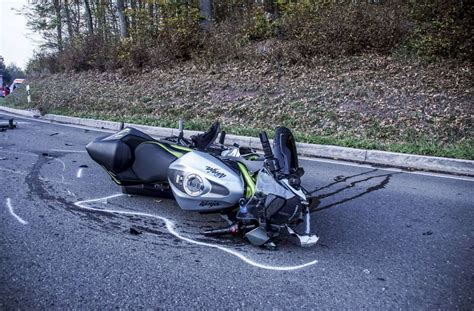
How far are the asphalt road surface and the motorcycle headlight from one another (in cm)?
42

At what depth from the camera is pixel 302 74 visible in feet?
40.1

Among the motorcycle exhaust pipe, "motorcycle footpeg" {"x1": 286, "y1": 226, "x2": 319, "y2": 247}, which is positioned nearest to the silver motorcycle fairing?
the motorcycle exhaust pipe

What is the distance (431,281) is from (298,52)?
435 inches

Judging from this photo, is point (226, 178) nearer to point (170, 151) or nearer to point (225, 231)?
point (225, 231)

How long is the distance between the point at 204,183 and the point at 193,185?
0.12 meters

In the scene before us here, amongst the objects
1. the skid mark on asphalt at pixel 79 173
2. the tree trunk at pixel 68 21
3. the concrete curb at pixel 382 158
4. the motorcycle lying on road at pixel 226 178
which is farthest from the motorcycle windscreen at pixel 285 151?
the tree trunk at pixel 68 21

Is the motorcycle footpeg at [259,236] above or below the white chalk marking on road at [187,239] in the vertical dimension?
above

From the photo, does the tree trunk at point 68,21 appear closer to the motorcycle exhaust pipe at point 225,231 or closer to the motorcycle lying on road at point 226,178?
the motorcycle lying on road at point 226,178

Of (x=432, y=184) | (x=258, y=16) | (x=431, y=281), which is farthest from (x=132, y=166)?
(x=258, y=16)

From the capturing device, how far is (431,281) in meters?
2.91

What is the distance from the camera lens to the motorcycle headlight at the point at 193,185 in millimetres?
3461

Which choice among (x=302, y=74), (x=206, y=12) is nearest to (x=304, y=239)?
(x=302, y=74)

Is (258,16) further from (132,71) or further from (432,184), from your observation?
(432,184)

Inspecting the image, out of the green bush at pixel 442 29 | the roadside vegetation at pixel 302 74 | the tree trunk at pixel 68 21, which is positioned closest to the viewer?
the roadside vegetation at pixel 302 74
